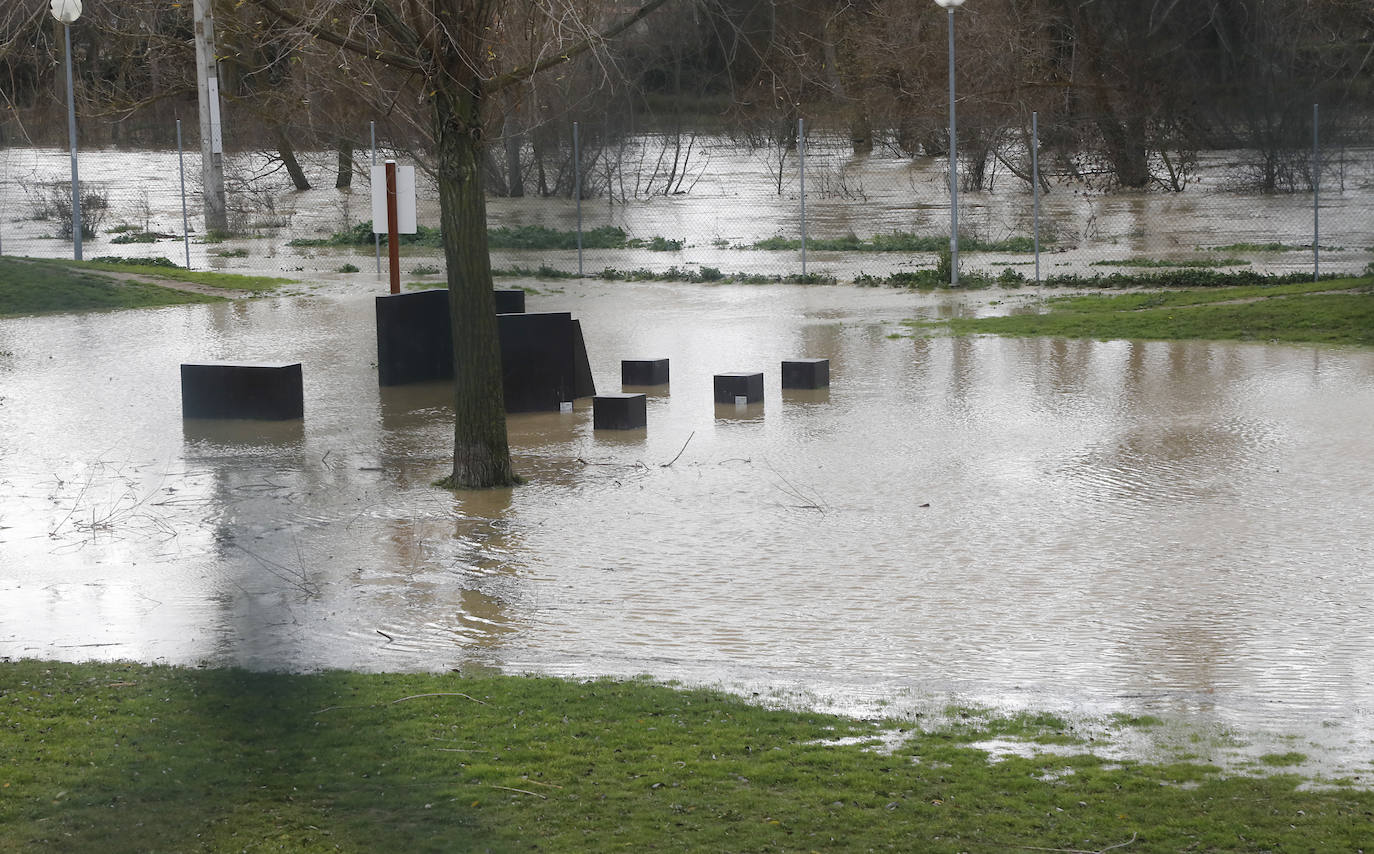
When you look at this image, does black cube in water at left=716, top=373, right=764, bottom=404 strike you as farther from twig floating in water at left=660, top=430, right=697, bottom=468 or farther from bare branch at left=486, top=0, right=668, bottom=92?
bare branch at left=486, top=0, right=668, bottom=92

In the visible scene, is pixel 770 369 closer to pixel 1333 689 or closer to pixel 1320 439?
pixel 1320 439

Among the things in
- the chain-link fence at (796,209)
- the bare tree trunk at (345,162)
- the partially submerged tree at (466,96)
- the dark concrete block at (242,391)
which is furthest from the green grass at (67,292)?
the bare tree trunk at (345,162)

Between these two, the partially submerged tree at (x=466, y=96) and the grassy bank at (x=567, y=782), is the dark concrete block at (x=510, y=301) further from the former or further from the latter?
the grassy bank at (x=567, y=782)

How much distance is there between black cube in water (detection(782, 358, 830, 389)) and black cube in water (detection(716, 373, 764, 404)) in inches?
24.1

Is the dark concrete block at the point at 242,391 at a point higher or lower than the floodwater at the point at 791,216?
lower

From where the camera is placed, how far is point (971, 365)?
1461 centimetres

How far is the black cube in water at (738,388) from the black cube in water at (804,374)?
61cm

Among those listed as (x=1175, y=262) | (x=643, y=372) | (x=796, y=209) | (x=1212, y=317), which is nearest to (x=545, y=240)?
(x=796, y=209)

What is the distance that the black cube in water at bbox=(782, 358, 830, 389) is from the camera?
1344cm

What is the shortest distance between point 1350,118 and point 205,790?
2728 centimetres

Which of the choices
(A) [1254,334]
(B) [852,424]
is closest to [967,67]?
(A) [1254,334]

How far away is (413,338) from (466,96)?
483 cm

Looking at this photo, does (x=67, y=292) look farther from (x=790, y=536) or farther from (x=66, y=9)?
(x=790, y=536)

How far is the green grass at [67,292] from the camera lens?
20.1 m
